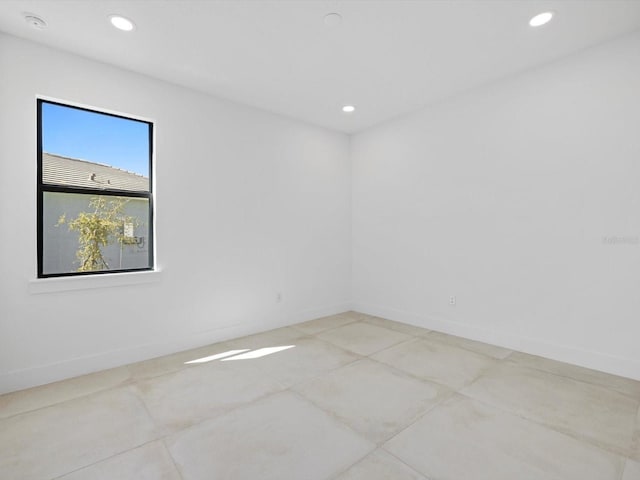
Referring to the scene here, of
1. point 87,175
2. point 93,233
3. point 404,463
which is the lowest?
point 404,463

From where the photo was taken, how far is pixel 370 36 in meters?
2.67

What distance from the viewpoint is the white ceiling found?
2326 millimetres

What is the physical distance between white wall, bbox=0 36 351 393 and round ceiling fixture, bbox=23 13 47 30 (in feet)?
0.93

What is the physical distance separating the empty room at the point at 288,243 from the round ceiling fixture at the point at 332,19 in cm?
5

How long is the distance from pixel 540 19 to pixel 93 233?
4.14 metres

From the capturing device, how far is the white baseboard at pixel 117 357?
8.60ft

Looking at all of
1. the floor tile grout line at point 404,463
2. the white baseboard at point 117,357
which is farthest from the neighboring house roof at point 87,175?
the floor tile grout line at point 404,463

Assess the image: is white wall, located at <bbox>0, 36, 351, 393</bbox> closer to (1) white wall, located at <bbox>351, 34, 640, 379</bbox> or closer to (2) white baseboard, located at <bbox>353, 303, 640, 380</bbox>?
(1) white wall, located at <bbox>351, 34, 640, 379</bbox>

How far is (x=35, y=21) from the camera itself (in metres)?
2.42

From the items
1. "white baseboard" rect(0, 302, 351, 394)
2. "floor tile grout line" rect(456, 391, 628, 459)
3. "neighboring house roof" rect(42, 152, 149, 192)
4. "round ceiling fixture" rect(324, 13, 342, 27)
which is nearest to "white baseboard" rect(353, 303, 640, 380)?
"floor tile grout line" rect(456, 391, 628, 459)

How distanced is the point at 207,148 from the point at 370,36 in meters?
2.02

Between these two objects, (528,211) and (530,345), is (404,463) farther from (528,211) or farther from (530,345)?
(528,211)

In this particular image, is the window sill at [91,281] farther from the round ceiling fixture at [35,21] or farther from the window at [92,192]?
the round ceiling fixture at [35,21]

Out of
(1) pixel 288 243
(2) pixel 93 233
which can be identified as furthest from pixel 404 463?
(2) pixel 93 233
